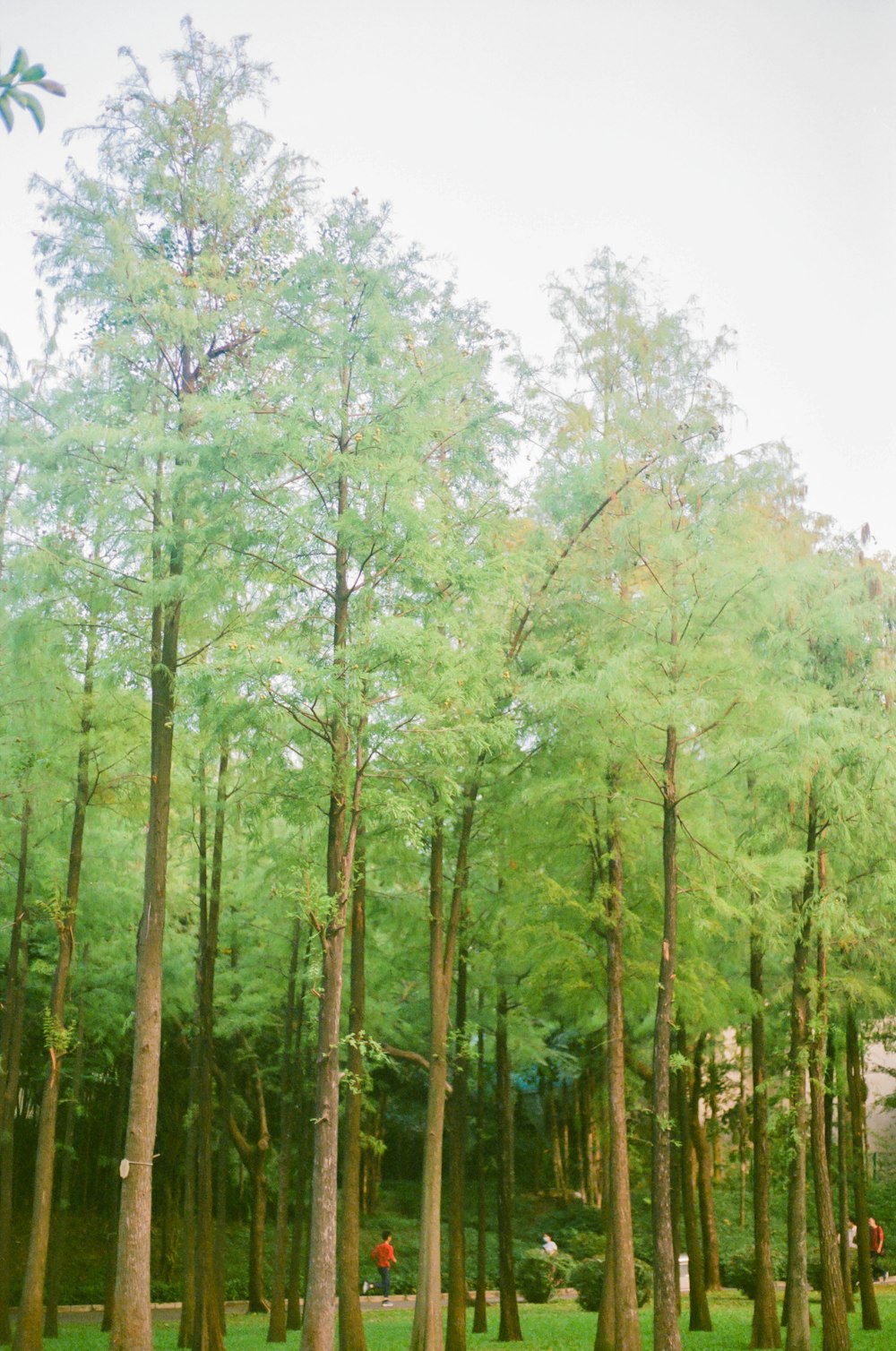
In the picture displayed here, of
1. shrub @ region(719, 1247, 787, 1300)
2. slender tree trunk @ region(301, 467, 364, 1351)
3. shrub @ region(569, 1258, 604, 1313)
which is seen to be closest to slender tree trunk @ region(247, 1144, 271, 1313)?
shrub @ region(569, 1258, 604, 1313)

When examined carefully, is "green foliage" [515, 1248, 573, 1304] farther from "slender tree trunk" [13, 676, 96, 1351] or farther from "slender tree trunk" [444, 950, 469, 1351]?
"slender tree trunk" [13, 676, 96, 1351]

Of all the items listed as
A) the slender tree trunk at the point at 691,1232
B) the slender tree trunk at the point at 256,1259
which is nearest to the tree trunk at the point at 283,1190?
the slender tree trunk at the point at 256,1259

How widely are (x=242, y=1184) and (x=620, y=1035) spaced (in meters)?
22.1

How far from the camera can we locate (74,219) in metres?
12.2

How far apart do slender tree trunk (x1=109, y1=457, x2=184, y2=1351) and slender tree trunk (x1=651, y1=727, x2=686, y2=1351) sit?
512cm

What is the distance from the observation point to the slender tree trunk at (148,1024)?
10.5 metres

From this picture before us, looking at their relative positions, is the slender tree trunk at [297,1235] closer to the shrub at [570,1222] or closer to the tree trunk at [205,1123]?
the tree trunk at [205,1123]

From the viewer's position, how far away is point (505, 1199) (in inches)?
706

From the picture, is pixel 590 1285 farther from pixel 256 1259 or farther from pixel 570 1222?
pixel 570 1222

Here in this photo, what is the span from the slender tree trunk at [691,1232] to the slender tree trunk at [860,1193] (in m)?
2.44

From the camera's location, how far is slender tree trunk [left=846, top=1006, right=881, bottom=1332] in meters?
18.0

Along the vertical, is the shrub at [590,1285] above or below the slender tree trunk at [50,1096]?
below

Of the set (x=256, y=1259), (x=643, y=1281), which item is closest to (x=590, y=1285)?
(x=643, y=1281)

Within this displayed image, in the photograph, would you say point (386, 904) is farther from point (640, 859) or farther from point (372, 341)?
point (372, 341)
